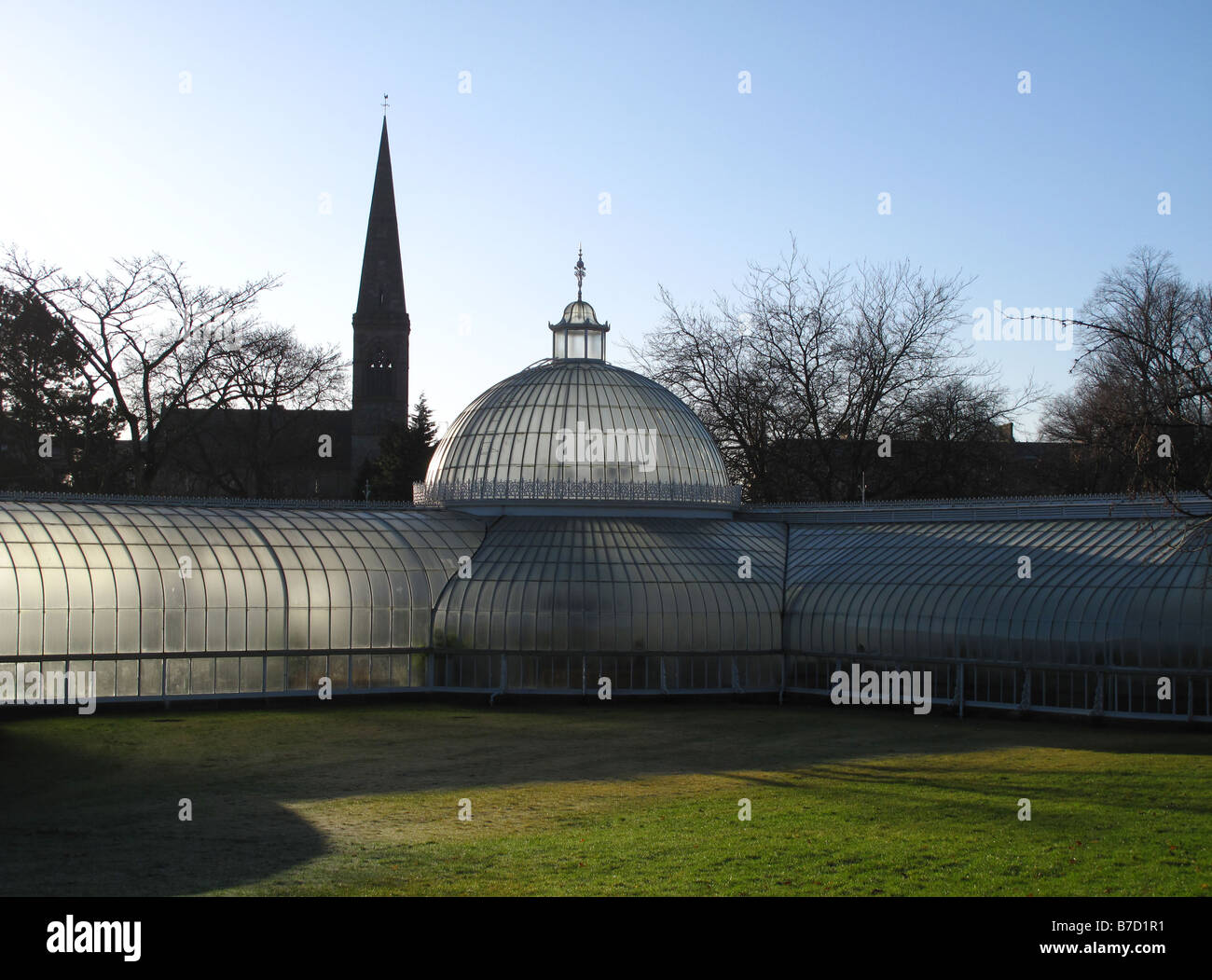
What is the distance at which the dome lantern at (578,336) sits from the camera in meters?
47.6

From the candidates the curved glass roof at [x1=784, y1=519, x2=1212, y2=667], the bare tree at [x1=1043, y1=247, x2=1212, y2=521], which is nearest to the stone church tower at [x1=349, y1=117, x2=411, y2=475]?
the bare tree at [x1=1043, y1=247, x2=1212, y2=521]

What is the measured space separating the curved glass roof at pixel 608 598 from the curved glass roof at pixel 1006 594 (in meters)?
1.43

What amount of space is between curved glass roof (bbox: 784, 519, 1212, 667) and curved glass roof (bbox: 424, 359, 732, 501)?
16.1 ft

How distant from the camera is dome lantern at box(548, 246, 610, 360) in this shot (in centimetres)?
4759

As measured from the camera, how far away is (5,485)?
57.1 m

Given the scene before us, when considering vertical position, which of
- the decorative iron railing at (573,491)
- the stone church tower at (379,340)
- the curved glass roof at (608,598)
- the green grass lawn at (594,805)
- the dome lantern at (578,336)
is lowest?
the green grass lawn at (594,805)

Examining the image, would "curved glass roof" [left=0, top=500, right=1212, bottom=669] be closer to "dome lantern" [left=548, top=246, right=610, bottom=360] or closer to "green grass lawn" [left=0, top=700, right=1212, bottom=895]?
"green grass lawn" [left=0, top=700, right=1212, bottom=895]

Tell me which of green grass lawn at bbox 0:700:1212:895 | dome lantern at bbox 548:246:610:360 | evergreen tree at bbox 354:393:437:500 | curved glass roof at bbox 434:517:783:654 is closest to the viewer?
green grass lawn at bbox 0:700:1212:895

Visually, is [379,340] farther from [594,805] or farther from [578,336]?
[594,805]

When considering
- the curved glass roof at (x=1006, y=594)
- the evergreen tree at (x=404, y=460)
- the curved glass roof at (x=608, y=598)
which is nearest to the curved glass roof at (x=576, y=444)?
the curved glass roof at (x=608, y=598)

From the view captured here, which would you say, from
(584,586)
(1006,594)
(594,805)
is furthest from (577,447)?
(594,805)

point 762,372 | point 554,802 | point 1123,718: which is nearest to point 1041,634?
point 1123,718

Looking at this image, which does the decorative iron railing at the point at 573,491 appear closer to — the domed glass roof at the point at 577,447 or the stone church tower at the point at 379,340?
the domed glass roof at the point at 577,447
